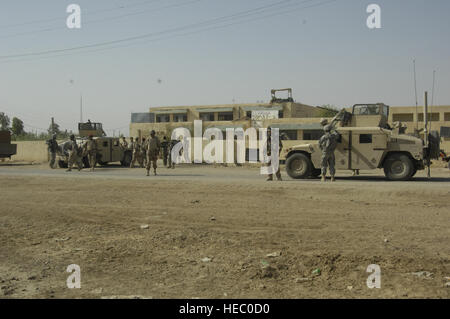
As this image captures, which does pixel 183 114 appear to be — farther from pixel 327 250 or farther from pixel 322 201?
pixel 327 250

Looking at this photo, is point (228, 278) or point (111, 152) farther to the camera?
point (111, 152)

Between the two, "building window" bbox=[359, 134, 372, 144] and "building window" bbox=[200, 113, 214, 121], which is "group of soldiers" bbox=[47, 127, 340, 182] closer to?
"building window" bbox=[359, 134, 372, 144]

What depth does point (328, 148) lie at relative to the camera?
15055 millimetres

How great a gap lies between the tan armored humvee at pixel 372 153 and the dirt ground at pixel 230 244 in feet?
10.6

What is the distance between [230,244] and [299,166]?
32.6 ft

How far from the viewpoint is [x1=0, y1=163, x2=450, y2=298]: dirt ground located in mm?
5082

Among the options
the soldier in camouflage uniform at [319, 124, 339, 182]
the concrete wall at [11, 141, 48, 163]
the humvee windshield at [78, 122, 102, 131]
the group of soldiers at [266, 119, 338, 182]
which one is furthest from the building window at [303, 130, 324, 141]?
the soldier in camouflage uniform at [319, 124, 339, 182]

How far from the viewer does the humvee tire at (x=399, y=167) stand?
15330mm

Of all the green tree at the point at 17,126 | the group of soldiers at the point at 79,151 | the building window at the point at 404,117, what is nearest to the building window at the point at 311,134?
the building window at the point at 404,117

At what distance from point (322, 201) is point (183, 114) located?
48.6 metres

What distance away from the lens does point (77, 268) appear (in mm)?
5879

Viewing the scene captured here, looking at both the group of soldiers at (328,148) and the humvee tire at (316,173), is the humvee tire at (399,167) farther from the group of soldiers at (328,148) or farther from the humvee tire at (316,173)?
the humvee tire at (316,173)

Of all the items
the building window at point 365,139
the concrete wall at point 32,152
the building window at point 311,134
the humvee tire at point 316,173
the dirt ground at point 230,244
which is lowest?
the dirt ground at point 230,244

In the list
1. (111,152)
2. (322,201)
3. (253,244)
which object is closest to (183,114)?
(111,152)
